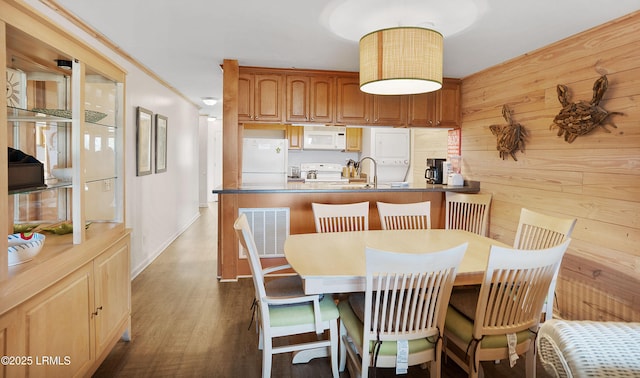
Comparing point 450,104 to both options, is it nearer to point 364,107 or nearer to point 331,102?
point 364,107

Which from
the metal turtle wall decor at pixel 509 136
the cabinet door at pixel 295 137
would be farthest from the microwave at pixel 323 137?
the metal turtle wall decor at pixel 509 136

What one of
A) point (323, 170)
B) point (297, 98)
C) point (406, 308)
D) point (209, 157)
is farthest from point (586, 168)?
point (209, 157)

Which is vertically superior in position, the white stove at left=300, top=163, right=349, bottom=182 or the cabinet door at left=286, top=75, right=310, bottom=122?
the cabinet door at left=286, top=75, right=310, bottom=122

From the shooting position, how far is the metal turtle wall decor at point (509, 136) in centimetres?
338

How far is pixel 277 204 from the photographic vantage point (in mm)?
3805

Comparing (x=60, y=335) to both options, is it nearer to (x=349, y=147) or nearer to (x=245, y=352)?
(x=245, y=352)

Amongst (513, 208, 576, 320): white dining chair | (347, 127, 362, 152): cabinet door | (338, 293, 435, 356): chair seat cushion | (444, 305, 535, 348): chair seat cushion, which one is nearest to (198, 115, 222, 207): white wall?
(347, 127, 362, 152): cabinet door

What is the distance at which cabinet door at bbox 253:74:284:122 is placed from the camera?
392 centimetres

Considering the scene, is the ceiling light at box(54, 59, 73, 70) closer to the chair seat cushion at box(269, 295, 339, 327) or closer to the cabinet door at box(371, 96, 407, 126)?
the chair seat cushion at box(269, 295, 339, 327)

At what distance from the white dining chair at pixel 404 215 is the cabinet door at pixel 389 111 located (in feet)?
4.91

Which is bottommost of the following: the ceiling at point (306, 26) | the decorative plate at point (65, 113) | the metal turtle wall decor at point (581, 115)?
the decorative plate at point (65, 113)

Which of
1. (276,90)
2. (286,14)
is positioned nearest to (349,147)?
(276,90)

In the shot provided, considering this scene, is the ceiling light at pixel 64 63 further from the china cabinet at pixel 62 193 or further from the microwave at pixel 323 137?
the microwave at pixel 323 137

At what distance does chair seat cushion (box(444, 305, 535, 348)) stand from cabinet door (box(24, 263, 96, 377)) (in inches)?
72.0
